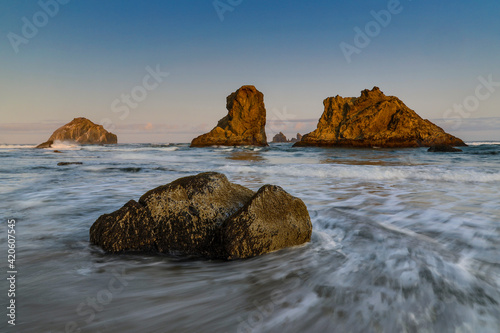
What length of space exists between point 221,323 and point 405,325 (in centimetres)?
115

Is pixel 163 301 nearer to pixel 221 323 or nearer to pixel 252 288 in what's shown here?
pixel 221 323

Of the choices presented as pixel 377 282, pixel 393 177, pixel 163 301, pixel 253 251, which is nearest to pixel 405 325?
pixel 377 282

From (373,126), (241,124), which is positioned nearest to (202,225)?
(373,126)

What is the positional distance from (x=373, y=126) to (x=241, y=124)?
2447cm

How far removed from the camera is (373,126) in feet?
155

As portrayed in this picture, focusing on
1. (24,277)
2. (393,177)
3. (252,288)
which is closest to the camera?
(252,288)

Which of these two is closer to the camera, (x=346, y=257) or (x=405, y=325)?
(x=405, y=325)

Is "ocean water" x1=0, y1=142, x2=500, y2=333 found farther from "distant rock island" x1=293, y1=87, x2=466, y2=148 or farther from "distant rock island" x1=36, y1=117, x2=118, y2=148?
"distant rock island" x1=36, y1=117, x2=118, y2=148

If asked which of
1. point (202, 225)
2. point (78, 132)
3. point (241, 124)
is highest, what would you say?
point (241, 124)

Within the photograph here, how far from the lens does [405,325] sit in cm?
171

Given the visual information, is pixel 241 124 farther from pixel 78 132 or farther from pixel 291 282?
pixel 78 132

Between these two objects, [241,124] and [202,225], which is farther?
[241,124]

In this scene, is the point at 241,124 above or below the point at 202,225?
above

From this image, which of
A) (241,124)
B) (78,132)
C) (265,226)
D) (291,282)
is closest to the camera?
(291,282)
